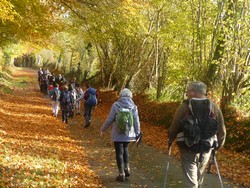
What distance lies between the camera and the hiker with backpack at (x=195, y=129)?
4.69m

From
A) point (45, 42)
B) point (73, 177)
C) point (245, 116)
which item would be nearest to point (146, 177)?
point (73, 177)

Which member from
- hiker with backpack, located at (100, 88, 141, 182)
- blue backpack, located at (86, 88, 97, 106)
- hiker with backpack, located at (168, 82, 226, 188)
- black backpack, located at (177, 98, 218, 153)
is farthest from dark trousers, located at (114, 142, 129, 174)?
blue backpack, located at (86, 88, 97, 106)

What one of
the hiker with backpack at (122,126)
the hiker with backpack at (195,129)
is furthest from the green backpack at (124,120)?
the hiker with backpack at (195,129)

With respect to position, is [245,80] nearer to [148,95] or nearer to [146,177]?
[146,177]

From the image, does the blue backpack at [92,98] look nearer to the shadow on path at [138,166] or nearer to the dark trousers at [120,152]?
the shadow on path at [138,166]

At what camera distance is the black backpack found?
466cm

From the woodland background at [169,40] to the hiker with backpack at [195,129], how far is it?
22.4ft

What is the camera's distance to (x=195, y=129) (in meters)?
4.64

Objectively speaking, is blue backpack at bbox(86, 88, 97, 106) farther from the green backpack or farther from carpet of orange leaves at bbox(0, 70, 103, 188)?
the green backpack

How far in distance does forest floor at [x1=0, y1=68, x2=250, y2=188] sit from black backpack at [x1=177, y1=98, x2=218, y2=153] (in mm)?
2820

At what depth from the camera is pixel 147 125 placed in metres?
18.1

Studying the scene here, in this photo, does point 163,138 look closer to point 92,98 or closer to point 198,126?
point 92,98

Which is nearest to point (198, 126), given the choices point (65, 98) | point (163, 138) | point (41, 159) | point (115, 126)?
point (115, 126)

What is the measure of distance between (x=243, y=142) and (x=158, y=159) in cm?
342
